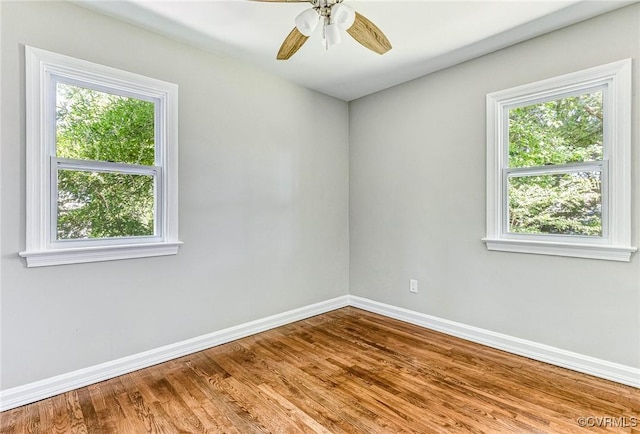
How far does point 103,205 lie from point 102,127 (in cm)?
57

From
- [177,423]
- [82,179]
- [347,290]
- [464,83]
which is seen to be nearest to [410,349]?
[347,290]

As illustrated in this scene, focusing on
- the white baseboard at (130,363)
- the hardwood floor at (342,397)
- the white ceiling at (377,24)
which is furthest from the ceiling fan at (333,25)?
the white baseboard at (130,363)

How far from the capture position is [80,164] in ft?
7.39

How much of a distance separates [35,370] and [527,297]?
142 inches

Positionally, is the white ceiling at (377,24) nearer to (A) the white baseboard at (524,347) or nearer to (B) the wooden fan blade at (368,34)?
(B) the wooden fan blade at (368,34)

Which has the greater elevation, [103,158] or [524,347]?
[103,158]

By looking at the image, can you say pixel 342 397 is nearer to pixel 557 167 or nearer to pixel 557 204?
pixel 557 204

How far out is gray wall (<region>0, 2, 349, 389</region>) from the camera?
201cm

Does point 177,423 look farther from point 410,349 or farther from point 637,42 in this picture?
point 637,42

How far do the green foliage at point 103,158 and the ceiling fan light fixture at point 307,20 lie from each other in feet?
4.87

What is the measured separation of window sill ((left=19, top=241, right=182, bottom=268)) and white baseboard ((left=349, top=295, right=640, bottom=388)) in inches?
95.1

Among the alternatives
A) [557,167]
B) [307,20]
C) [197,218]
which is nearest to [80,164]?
[197,218]

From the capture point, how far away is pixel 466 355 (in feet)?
8.82

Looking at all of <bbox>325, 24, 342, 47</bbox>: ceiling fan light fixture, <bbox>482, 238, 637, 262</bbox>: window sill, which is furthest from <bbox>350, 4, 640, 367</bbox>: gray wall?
<bbox>325, 24, 342, 47</bbox>: ceiling fan light fixture
